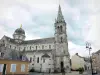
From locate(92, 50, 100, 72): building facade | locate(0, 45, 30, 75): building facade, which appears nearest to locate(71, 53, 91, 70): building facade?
locate(92, 50, 100, 72): building facade

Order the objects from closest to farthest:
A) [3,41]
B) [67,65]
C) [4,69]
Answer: [4,69], [67,65], [3,41]

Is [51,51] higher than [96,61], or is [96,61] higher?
[51,51]

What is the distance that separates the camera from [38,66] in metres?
50.8

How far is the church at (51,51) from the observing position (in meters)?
48.3

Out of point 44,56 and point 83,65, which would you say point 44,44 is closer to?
point 44,56

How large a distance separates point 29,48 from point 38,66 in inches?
465

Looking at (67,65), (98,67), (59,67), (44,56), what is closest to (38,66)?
(44,56)

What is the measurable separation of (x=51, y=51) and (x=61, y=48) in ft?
15.3

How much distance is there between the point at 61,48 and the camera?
49812mm

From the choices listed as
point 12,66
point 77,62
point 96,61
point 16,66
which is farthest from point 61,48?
point 96,61

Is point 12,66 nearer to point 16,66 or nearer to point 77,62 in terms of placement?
point 16,66

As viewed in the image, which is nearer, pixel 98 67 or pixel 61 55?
pixel 61 55

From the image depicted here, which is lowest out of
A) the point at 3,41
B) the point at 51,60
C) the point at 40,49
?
the point at 51,60

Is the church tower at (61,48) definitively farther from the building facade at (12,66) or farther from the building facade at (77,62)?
the building facade at (12,66)
